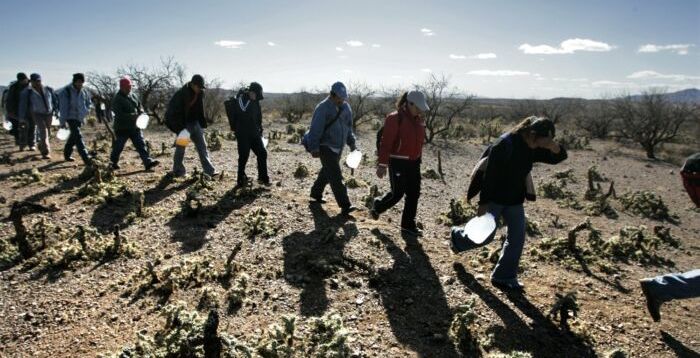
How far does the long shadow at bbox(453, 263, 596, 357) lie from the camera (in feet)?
11.1

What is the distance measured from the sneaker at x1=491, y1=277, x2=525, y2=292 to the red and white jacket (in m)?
1.63

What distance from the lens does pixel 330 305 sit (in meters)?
3.88

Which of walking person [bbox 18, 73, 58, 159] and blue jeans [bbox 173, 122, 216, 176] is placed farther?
walking person [bbox 18, 73, 58, 159]

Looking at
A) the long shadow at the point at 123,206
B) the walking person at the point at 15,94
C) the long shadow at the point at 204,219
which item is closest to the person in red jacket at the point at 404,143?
the long shadow at the point at 204,219

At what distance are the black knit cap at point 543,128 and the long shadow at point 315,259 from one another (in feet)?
7.37

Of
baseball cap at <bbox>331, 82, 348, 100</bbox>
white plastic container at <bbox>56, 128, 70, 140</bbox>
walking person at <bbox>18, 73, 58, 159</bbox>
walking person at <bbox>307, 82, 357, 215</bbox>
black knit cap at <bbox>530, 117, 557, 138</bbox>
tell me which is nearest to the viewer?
black knit cap at <bbox>530, 117, 557, 138</bbox>

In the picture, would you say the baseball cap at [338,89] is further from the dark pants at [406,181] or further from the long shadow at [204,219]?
the long shadow at [204,219]

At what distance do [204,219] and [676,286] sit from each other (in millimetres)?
5193

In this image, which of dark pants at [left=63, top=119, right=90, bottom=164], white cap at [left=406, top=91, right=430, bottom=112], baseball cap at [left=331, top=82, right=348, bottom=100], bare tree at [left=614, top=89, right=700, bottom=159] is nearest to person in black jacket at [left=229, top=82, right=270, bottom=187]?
baseball cap at [left=331, top=82, right=348, bottom=100]

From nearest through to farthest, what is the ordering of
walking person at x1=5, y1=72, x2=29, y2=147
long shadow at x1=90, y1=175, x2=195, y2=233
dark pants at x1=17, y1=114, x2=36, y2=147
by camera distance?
long shadow at x1=90, y1=175, x2=195, y2=233 < walking person at x1=5, y1=72, x2=29, y2=147 < dark pants at x1=17, y1=114, x2=36, y2=147

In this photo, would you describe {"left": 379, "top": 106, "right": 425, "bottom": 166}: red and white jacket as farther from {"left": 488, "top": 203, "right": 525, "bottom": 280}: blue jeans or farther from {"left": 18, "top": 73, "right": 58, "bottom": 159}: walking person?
{"left": 18, "top": 73, "right": 58, "bottom": 159}: walking person

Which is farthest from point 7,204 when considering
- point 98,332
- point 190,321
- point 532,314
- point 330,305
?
point 532,314

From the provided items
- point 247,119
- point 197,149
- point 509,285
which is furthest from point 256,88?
point 509,285

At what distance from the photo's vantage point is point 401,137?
4.93 meters
